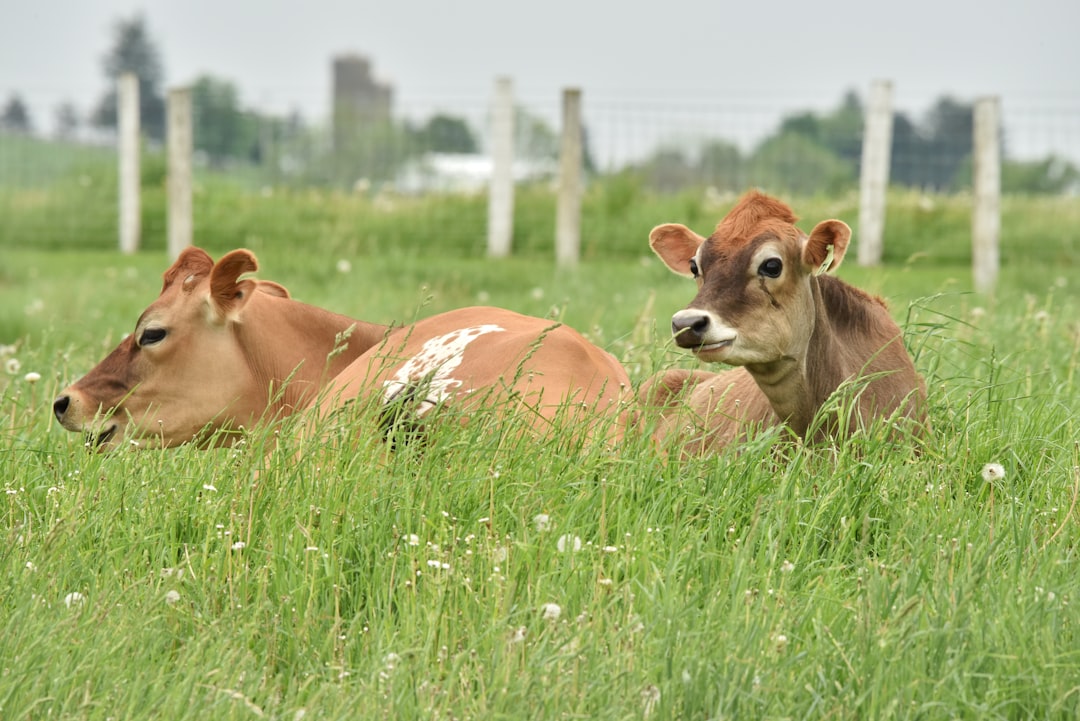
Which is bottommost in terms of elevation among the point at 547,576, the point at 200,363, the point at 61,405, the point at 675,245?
the point at 547,576

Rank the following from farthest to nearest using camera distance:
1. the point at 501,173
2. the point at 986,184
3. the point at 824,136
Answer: the point at 824,136
the point at 501,173
the point at 986,184

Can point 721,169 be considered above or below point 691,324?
above

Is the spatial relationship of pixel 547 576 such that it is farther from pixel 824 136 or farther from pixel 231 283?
pixel 824 136

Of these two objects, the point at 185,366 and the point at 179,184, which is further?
the point at 179,184

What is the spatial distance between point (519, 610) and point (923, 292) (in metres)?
7.36

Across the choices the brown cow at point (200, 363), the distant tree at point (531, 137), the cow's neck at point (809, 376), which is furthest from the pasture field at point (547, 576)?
the distant tree at point (531, 137)

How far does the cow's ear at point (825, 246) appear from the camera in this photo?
4.18 meters

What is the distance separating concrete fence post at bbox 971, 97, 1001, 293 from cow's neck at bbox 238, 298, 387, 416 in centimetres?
893

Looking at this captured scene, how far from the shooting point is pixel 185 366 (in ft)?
15.7

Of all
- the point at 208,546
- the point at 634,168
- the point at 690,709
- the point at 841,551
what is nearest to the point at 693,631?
the point at 690,709

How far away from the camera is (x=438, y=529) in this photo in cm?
349

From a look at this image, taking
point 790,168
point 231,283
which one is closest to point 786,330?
point 231,283

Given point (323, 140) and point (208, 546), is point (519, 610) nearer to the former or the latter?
point (208, 546)

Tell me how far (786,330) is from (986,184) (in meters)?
9.53
